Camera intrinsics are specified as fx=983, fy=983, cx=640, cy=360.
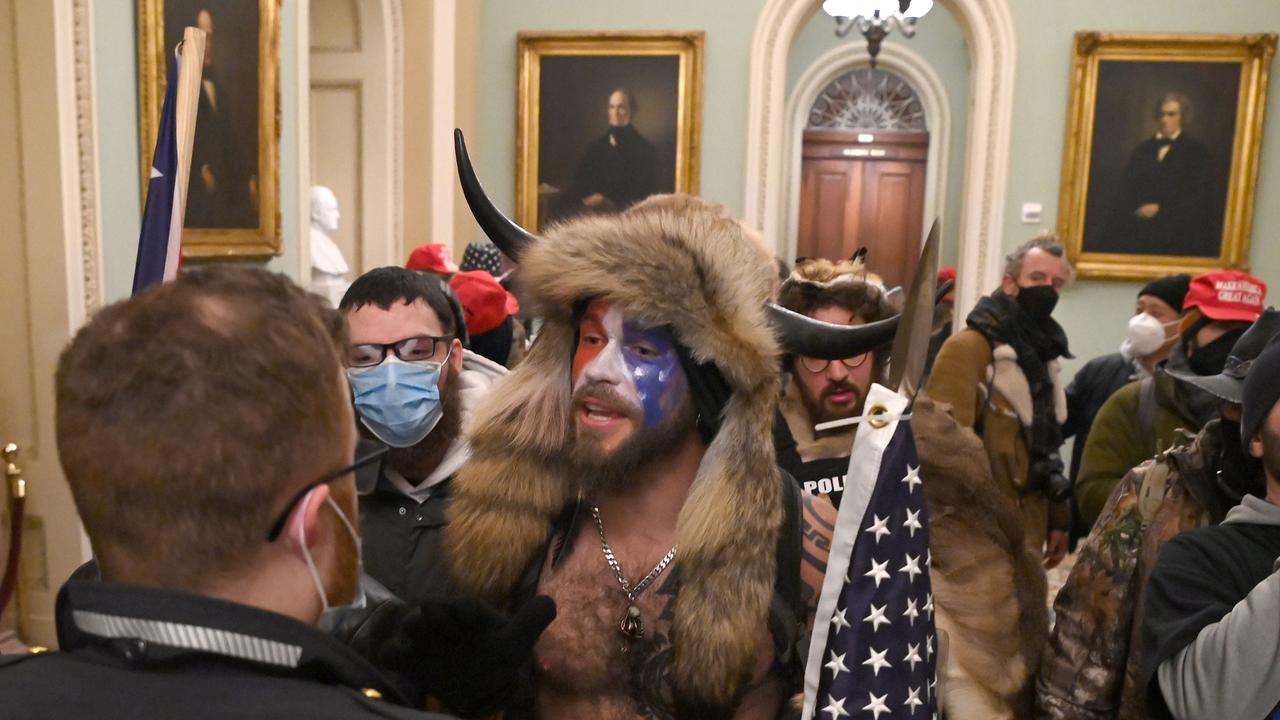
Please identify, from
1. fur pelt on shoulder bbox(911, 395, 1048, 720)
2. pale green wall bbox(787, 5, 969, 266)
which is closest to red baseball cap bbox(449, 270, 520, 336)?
fur pelt on shoulder bbox(911, 395, 1048, 720)

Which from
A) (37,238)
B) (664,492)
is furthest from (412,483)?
(37,238)

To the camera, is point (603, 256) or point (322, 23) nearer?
point (603, 256)

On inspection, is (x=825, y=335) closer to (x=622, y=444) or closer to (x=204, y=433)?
(x=622, y=444)

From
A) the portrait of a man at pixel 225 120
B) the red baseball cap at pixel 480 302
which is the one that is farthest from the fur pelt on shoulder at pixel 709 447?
the portrait of a man at pixel 225 120

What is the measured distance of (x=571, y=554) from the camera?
196 centimetres

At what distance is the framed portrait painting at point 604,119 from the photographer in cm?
846

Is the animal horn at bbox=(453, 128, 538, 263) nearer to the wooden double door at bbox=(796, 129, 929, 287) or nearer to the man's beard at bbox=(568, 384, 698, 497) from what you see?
the man's beard at bbox=(568, 384, 698, 497)

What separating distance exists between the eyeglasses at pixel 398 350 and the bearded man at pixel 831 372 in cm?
112

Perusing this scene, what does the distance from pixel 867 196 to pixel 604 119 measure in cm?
598

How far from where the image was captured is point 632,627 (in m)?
1.81

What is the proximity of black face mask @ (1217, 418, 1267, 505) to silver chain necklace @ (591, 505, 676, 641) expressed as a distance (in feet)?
3.97

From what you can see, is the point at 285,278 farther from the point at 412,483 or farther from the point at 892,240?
the point at 892,240

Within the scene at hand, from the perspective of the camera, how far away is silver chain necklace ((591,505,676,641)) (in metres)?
1.82

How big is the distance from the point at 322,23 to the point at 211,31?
2513 millimetres
